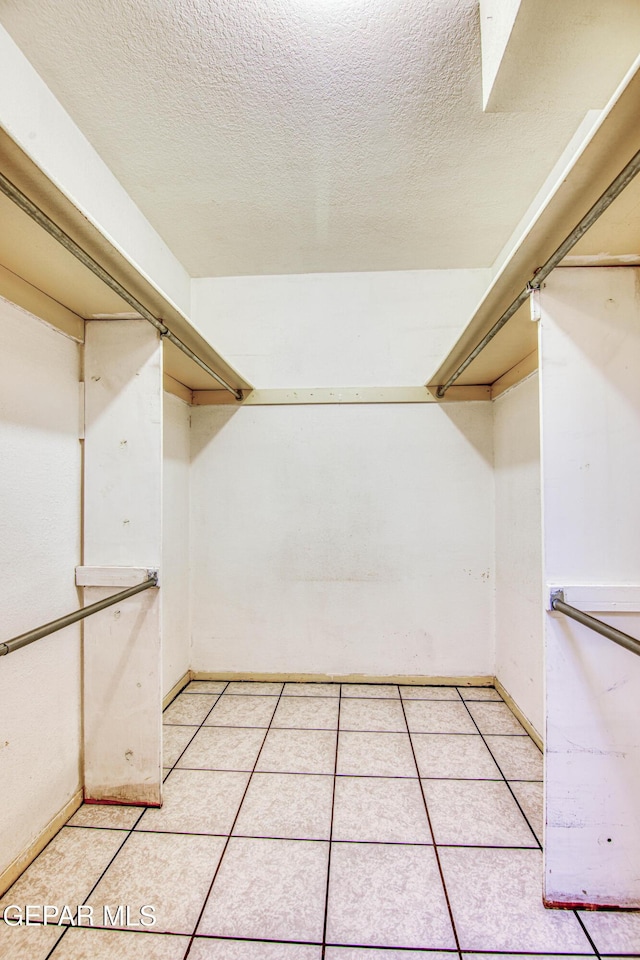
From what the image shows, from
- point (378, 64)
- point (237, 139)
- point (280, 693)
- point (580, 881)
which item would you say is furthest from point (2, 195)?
point (280, 693)

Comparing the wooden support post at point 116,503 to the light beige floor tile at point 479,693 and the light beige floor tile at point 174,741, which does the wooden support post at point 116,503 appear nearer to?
the light beige floor tile at point 174,741

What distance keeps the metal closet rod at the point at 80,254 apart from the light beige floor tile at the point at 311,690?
2123mm

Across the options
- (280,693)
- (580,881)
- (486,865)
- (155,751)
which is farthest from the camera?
(280,693)

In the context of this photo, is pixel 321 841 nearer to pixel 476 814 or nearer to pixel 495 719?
pixel 476 814

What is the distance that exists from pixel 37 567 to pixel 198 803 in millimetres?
1171

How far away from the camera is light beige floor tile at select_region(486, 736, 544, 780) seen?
6.22ft

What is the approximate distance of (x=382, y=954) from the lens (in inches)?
45.5

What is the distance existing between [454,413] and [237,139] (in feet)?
6.22

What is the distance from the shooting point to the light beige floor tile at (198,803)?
1608 mm

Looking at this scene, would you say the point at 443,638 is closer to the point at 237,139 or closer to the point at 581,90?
the point at 581,90

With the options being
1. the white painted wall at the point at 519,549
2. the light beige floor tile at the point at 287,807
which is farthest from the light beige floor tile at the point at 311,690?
the white painted wall at the point at 519,549

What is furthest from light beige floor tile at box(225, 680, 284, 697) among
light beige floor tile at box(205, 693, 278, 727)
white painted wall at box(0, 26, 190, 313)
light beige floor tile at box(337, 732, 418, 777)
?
white painted wall at box(0, 26, 190, 313)

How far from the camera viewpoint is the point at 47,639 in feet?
5.13

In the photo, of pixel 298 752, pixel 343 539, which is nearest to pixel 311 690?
pixel 298 752
